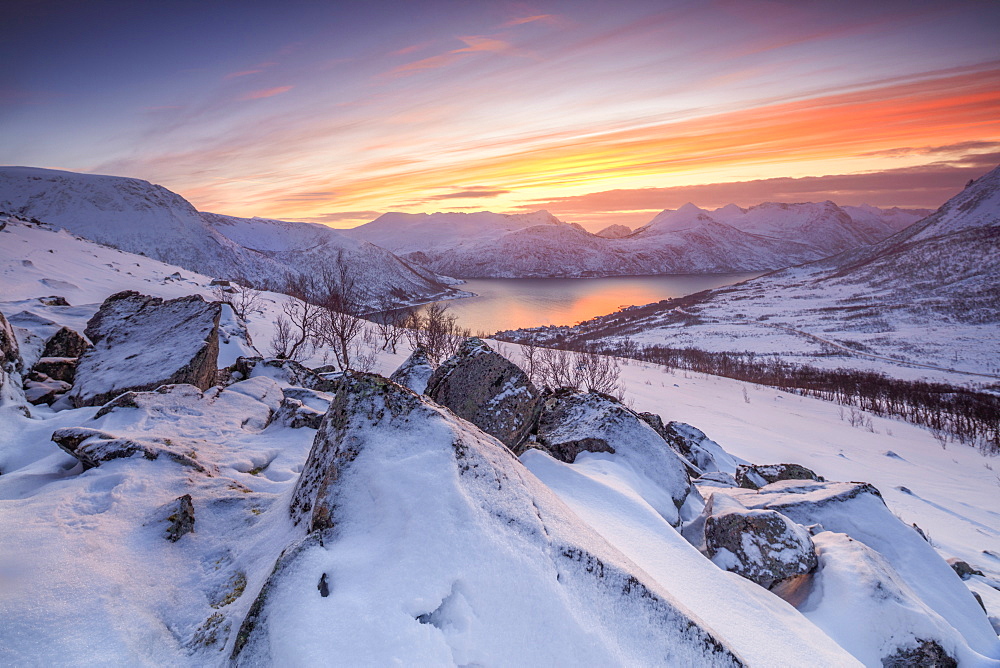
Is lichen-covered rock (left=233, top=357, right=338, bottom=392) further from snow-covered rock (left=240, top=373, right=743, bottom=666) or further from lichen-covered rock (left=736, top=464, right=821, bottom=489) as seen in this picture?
lichen-covered rock (left=736, top=464, right=821, bottom=489)

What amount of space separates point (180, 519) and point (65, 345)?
30.4 feet

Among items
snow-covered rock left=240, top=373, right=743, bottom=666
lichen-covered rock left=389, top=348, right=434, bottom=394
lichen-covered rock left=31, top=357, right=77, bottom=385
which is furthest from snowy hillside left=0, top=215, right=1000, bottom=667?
lichen-covered rock left=389, top=348, right=434, bottom=394

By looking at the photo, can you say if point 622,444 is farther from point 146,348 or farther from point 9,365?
point 9,365

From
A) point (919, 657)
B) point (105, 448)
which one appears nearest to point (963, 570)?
point (919, 657)

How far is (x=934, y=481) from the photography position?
63.5 feet

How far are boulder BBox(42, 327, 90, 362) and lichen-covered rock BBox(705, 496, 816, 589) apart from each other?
563 inches

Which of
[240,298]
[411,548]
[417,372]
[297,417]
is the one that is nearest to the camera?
[411,548]

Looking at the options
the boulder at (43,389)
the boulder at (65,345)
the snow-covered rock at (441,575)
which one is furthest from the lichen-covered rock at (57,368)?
the snow-covered rock at (441,575)

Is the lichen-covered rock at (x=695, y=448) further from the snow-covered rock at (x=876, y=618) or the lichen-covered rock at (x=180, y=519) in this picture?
the lichen-covered rock at (x=180, y=519)

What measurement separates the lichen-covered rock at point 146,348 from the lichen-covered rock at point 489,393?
17.0 feet

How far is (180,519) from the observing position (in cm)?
443

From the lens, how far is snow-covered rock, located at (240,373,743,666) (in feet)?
9.00

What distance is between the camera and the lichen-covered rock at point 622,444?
749cm

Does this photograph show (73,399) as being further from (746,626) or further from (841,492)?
(841,492)
